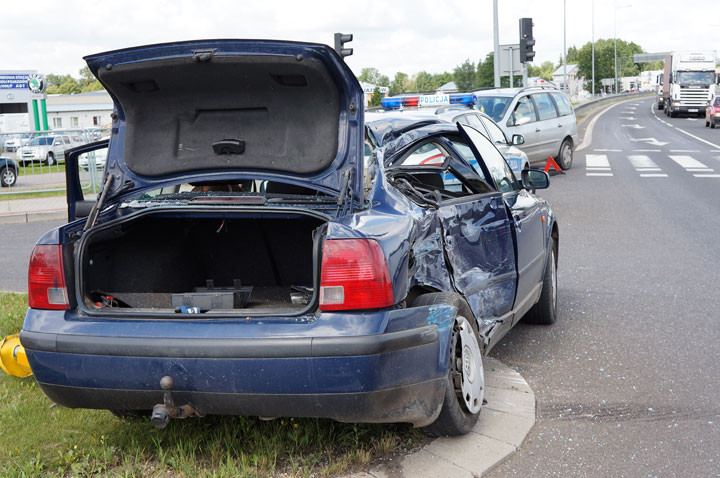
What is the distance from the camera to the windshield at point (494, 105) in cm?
1736

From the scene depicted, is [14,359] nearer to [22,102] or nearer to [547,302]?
[547,302]

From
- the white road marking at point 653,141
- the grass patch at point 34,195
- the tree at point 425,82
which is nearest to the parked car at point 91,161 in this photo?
the grass patch at point 34,195

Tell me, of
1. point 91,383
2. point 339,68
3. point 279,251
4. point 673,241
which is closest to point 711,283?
point 673,241

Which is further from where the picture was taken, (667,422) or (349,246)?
(667,422)

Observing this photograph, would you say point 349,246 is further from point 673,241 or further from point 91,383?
point 673,241

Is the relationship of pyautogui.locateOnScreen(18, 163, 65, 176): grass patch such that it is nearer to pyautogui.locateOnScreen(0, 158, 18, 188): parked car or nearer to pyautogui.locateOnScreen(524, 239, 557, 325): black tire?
pyautogui.locateOnScreen(0, 158, 18, 188): parked car

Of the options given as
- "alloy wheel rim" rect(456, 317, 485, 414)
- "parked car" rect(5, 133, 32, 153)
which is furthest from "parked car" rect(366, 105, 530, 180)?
"parked car" rect(5, 133, 32, 153)

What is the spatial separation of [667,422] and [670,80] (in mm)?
52953

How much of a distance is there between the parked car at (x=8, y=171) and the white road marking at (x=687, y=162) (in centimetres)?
1772

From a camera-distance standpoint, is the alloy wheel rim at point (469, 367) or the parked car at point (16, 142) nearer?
the alloy wheel rim at point (469, 367)

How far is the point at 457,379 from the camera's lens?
382cm

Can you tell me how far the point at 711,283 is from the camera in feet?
25.1

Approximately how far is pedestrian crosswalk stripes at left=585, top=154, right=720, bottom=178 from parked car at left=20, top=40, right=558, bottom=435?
16076mm

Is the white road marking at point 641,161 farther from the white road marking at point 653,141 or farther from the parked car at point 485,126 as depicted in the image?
the parked car at point 485,126
